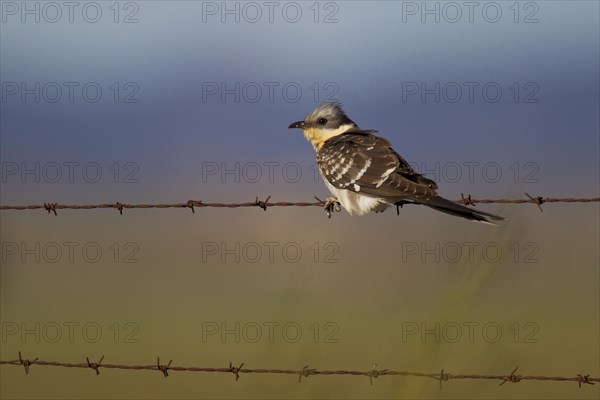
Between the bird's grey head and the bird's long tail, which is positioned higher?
the bird's grey head

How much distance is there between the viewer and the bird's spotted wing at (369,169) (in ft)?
25.5

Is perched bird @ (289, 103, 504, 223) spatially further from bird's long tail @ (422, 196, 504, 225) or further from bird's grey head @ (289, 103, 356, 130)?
bird's grey head @ (289, 103, 356, 130)

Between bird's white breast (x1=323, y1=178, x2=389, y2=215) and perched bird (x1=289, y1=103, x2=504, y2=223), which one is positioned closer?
perched bird (x1=289, y1=103, x2=504, y2=223)

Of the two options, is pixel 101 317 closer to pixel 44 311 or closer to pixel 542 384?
pixel 44 311

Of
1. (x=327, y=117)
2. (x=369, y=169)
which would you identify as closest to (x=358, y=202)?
(x=369, y=169)

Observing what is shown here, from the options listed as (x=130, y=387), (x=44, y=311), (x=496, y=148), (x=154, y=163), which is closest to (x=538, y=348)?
(x=130, y=387)

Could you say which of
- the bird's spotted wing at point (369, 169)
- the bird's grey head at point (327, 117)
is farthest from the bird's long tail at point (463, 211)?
the bird's grey head at point (327, 117)

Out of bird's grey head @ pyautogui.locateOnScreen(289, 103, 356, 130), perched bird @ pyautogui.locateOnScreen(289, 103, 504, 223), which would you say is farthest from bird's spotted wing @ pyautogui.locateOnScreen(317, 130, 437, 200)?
bird's grey head @ pyautogui.locateOnScreen(289, 103, 356, 130)

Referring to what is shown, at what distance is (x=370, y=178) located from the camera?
26.7 ft

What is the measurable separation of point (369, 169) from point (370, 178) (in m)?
0.14

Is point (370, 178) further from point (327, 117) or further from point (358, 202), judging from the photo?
point (327, 117)

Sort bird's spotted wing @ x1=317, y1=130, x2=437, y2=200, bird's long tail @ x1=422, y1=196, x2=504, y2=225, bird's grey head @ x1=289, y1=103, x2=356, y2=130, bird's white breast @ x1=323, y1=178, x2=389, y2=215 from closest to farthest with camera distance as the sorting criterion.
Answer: bird's long tail @ x1=422, y1=196, x2=504, y2=225 < bird's spotted wing @ x1=317, y1=130, x2=437, y2=200 < bird's white breast @ x1=323, y1=178, x2=389, y2=215 < bird's grey head @ x1=289, y1=103, x2=356, y2=130

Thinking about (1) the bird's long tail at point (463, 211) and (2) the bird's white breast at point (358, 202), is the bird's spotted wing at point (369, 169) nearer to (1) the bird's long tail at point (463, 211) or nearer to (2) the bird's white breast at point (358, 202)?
(2) the bird's white breast at point (358, 202)

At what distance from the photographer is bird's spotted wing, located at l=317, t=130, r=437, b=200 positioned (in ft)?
25.5
